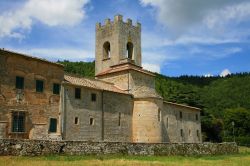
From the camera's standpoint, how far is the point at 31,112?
26.5m

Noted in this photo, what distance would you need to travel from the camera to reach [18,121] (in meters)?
25.5

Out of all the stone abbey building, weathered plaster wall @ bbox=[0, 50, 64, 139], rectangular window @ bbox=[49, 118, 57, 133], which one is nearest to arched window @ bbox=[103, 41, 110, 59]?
the stone abbey building

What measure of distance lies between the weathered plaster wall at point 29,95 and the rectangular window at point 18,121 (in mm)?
257

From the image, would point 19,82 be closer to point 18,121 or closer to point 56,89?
point 18,121

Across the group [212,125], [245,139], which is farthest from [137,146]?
[245,139]

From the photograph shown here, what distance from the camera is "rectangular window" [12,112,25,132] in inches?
990

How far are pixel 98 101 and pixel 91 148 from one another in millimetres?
9376

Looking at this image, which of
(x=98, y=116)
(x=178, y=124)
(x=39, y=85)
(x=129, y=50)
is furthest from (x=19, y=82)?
(x=178, y=124)

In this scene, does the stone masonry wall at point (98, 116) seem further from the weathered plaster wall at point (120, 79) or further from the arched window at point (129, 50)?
the arched window at point (129, 50)

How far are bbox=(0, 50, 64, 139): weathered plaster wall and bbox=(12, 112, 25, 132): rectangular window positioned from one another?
0.84ft

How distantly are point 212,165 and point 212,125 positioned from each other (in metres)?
36.7

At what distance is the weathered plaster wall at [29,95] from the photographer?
2497 cm

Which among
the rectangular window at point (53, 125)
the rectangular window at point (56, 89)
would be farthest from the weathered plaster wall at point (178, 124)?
the rectangular window at point (53, 125)

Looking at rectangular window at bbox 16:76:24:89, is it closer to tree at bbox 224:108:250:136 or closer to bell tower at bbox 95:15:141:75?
bell tower at bbox 95:15:141:75
